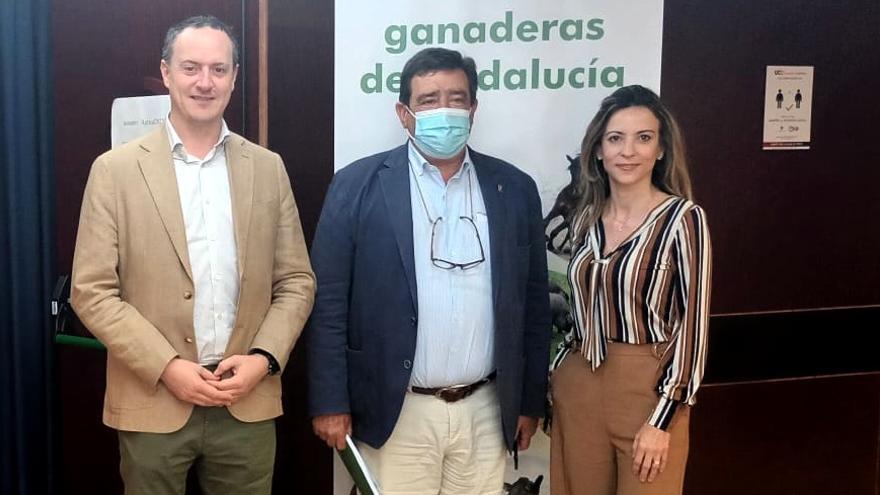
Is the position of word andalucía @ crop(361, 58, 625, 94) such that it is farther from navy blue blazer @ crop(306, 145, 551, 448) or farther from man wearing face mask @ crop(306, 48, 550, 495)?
navy blue blazer @ crop(306, 145, 551, 448)

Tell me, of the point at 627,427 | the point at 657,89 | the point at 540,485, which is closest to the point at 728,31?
the point at 657,89

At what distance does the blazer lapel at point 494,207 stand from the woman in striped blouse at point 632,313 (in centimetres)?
24

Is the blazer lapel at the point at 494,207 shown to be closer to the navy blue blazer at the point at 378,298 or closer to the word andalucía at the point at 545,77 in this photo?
the navy blue blazer at the point at 378,298

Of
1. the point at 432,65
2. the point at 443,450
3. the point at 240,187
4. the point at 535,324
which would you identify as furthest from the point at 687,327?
the point at 240,187

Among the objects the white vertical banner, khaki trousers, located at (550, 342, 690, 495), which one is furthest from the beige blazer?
khaki trousers, located at (550, 342, 690, 495)

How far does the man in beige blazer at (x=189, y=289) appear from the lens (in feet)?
6.50

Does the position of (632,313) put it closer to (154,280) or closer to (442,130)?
(442,130)

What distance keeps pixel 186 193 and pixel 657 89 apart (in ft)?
5.73

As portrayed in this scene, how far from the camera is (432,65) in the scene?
90.3 inches

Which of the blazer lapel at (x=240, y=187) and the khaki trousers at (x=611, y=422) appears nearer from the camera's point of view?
the blazer lapel at (x=240, y=187)

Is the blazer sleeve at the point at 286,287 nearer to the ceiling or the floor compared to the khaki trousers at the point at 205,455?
nearer to the ceiling

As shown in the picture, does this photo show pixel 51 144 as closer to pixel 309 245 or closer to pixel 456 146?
pixel 309 245

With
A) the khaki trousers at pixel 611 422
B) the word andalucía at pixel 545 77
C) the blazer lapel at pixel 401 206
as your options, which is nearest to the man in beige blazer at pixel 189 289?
the blazer lapel at pixel 401 206

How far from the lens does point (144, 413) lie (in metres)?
2.02
